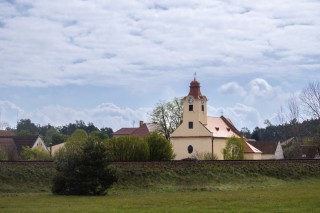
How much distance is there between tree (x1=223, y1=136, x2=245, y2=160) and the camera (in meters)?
78.6

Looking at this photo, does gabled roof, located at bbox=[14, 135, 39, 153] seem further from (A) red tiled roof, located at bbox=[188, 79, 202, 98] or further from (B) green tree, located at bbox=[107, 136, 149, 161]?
(B) green tree, located at bbox=[107, 136, 149, 161]

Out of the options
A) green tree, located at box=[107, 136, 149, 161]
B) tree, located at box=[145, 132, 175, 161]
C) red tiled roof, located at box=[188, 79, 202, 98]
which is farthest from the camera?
red tiled roof, located at box=[188, 79, 202, 98]

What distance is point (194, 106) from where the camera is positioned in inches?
3450

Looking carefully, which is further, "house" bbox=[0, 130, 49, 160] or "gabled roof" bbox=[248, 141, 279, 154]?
"gabled roof" bbox=[248, 141, 279, 154]

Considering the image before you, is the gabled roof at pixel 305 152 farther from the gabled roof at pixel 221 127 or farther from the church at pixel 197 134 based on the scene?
the gabled roof at pixel 221 127

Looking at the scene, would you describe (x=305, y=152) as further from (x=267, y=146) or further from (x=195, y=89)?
(x=195, y=89)

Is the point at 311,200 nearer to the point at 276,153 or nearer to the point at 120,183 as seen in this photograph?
the point at 120,183

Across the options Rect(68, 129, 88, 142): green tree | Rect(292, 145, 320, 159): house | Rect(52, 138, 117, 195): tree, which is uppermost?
Rect(68, 129, 88, 142): green tree

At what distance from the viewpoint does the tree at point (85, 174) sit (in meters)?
45.5

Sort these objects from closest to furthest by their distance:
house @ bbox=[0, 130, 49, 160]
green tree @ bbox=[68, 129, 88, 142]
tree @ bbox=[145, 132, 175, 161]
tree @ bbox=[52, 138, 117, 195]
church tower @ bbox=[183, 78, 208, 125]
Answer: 1. tree @ bbox=[52, 138, 117, 195]
2. green tree @ bbox=[68, 129, 88, 142]
3. tree @ bbox=[145, 132, 175, 161]
4. church tower @ bbox=[183, 78, 208, 125]
5. house @ bbox=[0, 130, 49, 160]

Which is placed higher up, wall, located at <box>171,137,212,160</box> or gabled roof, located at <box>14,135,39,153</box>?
gabled roof, located at <box>14,135,39,153</box>

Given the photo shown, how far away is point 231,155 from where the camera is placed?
78.9 meters

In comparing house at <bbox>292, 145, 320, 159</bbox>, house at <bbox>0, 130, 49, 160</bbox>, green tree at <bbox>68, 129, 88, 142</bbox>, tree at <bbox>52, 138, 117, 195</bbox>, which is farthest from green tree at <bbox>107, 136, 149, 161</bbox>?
house at <bbox>292, 145, 320, 159</bbox>

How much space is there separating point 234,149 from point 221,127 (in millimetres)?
12628
